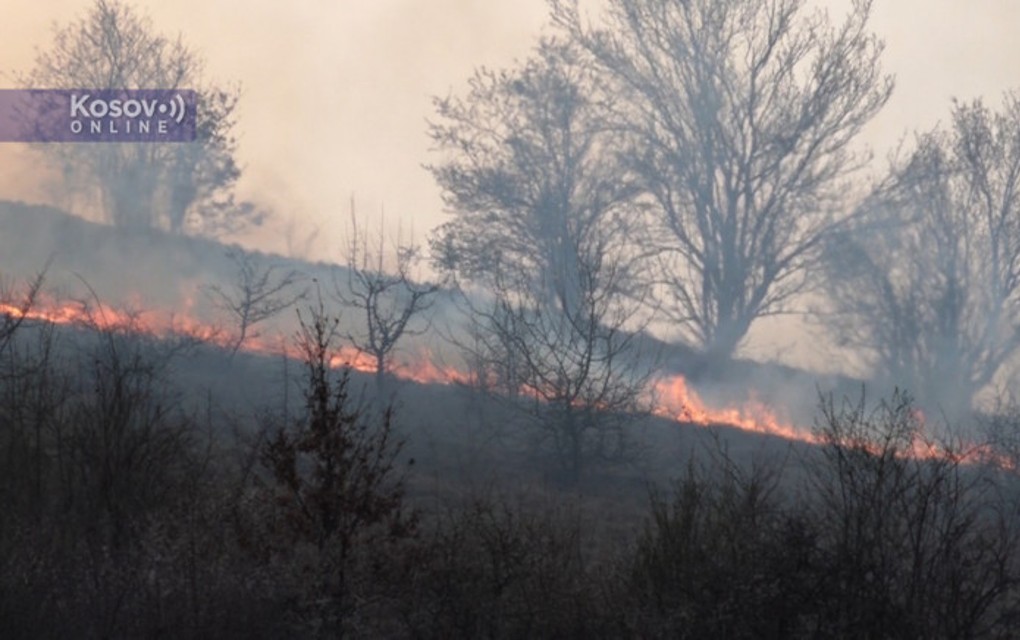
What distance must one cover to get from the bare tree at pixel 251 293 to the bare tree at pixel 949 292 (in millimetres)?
19514

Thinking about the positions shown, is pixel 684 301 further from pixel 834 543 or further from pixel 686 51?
pixel 834 543

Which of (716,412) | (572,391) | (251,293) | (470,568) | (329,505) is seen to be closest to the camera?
(329,505)

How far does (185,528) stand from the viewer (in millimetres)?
11047

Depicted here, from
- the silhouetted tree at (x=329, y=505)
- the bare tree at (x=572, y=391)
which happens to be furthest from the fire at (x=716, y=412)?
the silhouetted tree at (x=329, y=505)

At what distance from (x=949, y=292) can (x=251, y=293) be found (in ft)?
84.9

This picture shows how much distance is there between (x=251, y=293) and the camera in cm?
3189

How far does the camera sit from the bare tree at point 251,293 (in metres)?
31.2

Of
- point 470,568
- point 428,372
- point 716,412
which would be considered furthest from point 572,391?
point 470,568

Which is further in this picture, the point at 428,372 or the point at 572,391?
the point at 428,372

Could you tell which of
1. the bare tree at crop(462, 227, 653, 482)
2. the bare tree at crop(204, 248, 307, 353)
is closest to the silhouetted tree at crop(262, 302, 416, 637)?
the bare tree at crop(462, 227, 653, 482)

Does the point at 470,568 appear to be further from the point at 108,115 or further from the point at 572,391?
the point at 108,115

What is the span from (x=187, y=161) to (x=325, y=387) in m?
32.6

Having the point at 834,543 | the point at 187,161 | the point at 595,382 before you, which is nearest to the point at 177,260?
the point at 187,161

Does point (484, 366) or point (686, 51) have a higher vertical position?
point (686, 51)
